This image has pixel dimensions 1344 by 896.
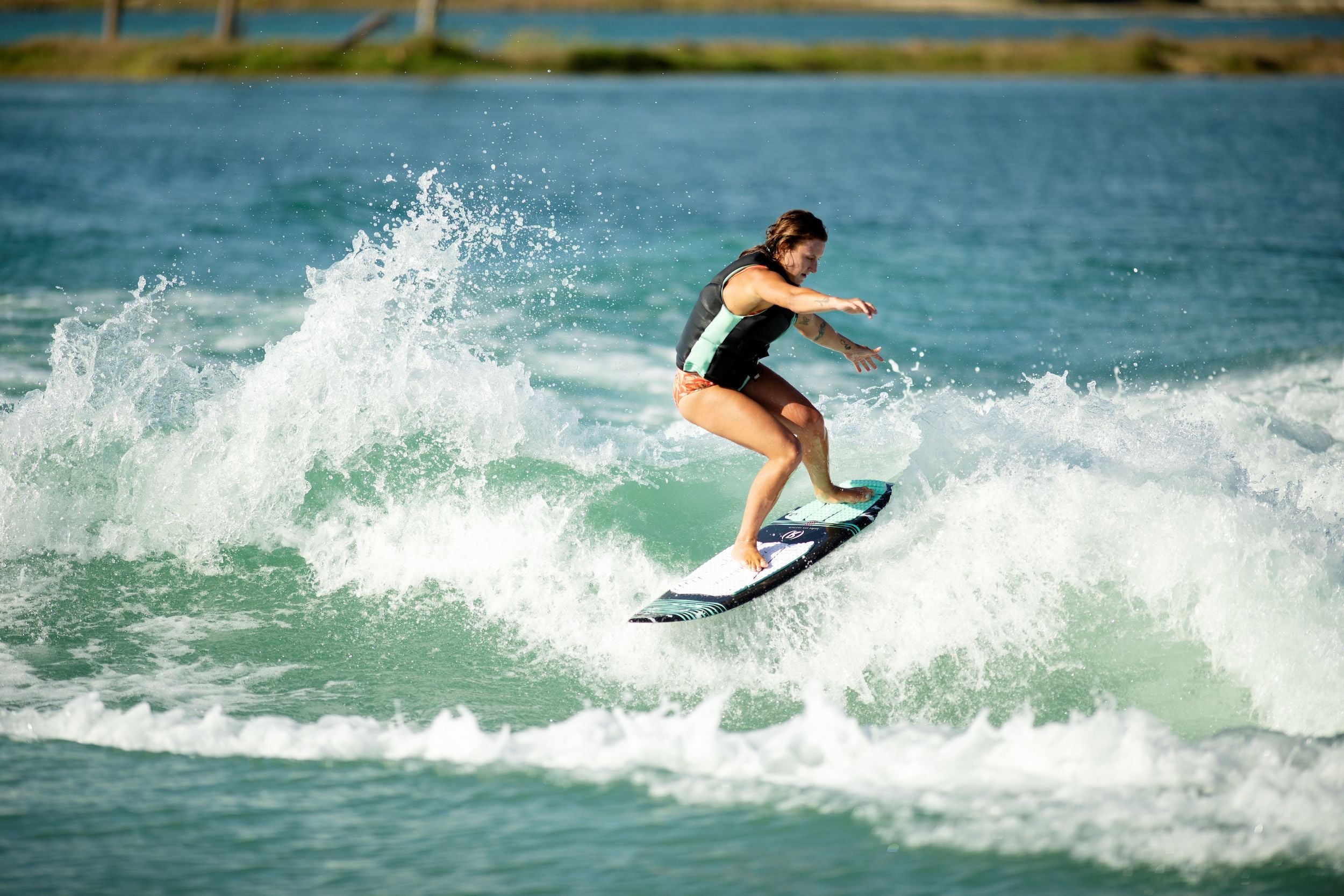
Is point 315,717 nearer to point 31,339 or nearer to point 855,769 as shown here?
point 855,769

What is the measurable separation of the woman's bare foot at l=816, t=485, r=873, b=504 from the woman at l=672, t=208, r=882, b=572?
→ 0.85 feet

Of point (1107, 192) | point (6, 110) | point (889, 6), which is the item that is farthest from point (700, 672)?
point (889, 6)

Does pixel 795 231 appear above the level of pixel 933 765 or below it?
above

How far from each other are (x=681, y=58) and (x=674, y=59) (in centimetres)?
38

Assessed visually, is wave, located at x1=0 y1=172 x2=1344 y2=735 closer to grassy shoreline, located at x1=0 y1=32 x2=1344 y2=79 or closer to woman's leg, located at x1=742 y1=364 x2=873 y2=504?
woman's leg, located at x1=742 y1=364 x2=873 y2=504

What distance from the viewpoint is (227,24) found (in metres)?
34.9

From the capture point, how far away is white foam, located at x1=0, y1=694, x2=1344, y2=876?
13.8 ft

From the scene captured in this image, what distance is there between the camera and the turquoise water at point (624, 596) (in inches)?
167

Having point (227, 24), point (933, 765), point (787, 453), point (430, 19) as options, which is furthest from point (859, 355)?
point (227, 24)

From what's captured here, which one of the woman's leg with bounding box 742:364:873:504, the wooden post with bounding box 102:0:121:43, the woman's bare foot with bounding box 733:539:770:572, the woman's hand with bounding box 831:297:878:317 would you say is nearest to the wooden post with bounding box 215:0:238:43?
the wooden post with bounding box 102:0:121:43

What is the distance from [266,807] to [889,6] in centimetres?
9269

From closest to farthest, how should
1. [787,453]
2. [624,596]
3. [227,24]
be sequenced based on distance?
[787,453] < [624,596] < [227,24]

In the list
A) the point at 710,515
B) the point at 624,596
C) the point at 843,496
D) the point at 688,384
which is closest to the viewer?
the point at 688,384

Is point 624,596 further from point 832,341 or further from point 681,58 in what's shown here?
point 681,58
